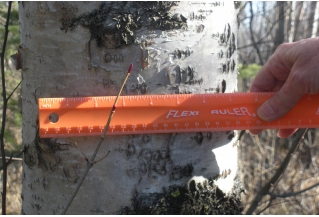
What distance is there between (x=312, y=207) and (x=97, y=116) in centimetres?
487

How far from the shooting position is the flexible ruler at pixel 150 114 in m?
1.37

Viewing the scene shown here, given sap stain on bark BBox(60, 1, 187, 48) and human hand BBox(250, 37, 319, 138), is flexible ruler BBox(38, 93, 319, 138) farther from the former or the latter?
sap stain on bark BBox(60, 1, 187, 48)

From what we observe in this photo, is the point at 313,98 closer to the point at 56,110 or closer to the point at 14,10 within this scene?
the point at 56,110

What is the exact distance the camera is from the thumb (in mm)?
1584

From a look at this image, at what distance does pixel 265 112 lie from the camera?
1.60m

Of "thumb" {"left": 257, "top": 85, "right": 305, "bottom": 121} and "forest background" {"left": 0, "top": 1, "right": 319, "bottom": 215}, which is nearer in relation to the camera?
"thumb" {"left": 257, "top": 85, "right": 305, "bottom": 121}

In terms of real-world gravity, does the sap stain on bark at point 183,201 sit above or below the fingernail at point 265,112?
below

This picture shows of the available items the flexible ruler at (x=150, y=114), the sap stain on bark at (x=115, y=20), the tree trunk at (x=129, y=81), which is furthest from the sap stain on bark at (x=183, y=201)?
the sap stain on bark at (x=115, y=20)

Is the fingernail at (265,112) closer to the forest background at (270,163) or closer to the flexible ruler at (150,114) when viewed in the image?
the flexible ruler at (150,114)

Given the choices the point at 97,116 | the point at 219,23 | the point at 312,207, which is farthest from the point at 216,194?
the point at 312,207

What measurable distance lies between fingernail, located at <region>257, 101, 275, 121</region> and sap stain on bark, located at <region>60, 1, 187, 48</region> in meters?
0.68

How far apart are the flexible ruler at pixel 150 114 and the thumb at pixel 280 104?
0.04 metres

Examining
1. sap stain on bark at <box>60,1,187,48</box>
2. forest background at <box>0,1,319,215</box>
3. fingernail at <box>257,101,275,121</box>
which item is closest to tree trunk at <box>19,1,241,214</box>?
sap stain on bark at <box>60,1,187,48</box>

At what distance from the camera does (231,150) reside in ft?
5.07
